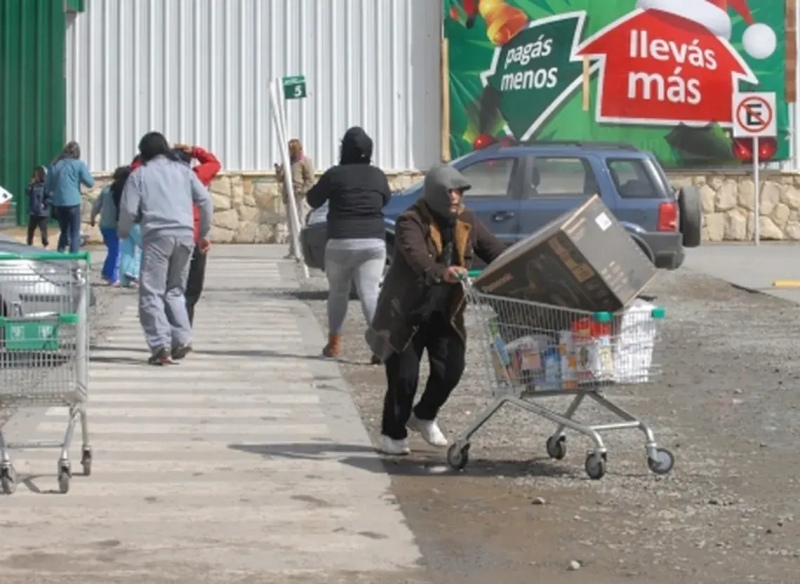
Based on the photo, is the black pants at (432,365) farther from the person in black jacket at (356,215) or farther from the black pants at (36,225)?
the black pants at (36,225)

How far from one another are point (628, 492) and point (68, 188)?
52.1 feet

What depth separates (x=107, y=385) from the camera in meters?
12.6

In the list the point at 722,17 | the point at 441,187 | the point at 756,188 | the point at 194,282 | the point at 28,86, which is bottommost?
the point at 194,282

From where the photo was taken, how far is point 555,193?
19547mm

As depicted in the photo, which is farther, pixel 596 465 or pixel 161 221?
pixel 161 221

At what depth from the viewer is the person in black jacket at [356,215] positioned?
13.4 metres

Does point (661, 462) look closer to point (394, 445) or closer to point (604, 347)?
point (604, 347)

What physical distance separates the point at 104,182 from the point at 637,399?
18810mm

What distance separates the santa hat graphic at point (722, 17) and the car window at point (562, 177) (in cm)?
1125

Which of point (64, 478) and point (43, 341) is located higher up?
point (43, 341)

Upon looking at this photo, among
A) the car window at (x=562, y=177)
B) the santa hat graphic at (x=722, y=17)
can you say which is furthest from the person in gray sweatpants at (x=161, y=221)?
the santa hat graphic at (x=722, y=17)

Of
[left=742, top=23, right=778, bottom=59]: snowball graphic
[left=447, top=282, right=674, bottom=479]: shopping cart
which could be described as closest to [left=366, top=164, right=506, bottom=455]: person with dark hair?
[left=447, top=282, right=674, bottom=479]: shopping cart

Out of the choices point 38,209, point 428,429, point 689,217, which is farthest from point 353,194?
point 38,209

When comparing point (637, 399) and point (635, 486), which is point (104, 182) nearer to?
point (637, 399)
